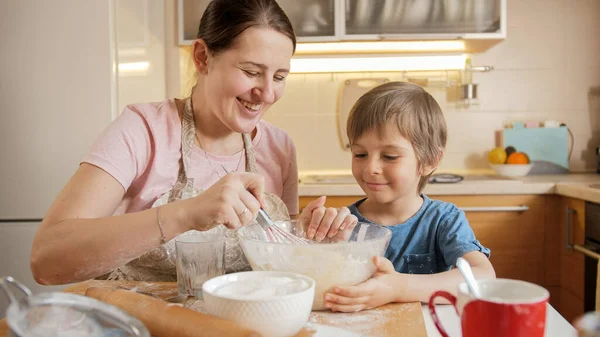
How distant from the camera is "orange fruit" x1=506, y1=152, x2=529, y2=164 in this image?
2.69 m

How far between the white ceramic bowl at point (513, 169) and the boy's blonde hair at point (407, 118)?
4.77ft

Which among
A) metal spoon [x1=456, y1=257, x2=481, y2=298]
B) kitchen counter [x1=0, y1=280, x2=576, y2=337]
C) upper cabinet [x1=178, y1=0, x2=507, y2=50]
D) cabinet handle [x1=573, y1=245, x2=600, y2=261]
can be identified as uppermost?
upper cabinet [x1=178, y1=0, x2=507, y2=50]

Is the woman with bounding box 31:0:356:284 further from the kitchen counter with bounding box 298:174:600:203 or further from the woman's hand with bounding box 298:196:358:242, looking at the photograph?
the kitchen counter with bounding box 298:174:600:203

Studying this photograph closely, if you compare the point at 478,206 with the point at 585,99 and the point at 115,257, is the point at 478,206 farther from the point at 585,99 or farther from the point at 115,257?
the point at 115,257

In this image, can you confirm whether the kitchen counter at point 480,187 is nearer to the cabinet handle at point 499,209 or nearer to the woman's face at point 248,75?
the cabinet handle at point 499,209

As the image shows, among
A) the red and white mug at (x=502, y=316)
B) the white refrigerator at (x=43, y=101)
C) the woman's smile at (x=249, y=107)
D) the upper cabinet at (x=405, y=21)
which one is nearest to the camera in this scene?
the red and white mug at (x=502, y=316)

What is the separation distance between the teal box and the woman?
1736 mm

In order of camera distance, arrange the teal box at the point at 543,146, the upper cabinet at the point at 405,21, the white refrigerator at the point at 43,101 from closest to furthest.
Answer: the white refrigerator at the point at 43,101 < the upper cabinet at the point at 405,21 < the teal box at the point at 543,146

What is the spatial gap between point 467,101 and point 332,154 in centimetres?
77

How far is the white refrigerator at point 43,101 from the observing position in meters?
1.98

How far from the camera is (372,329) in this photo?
2.48ft

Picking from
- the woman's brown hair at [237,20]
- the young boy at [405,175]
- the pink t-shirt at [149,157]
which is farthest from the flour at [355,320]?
the woman's brown hair at [237,20]

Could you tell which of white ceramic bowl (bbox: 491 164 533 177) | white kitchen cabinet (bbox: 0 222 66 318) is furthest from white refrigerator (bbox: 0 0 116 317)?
white ceramic bowl (bbox: 491 164 533 177)

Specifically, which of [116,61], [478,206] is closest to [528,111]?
[478,206]
